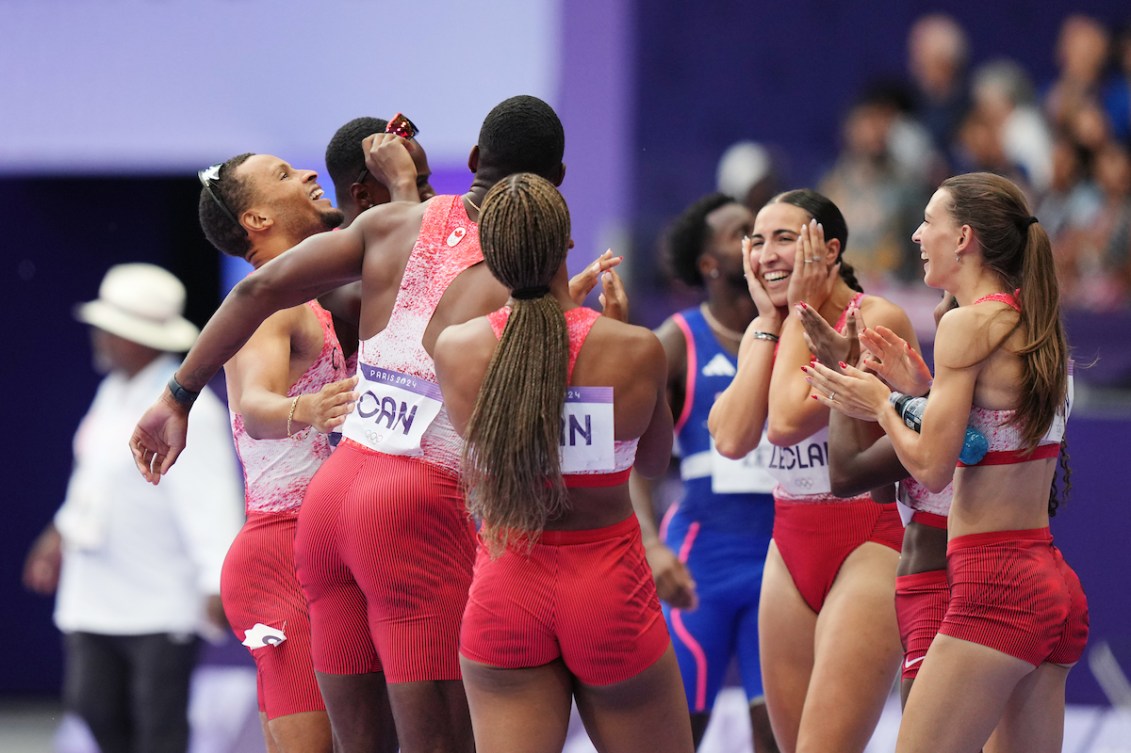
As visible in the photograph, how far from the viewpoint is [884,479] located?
388 cm

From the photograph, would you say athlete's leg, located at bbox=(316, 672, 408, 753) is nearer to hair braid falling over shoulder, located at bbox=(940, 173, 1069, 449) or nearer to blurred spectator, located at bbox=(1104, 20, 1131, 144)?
hair braid falling over shoulder, located at bbox=(940, 173, 1069, 449)

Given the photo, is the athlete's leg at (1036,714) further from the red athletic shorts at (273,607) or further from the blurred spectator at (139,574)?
the blurred spectator at (139,574)

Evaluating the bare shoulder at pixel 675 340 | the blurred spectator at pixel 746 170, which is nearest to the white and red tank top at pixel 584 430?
the bare shoulder at pixel 675 340

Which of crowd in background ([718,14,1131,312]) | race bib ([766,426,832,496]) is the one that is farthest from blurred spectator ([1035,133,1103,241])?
race bib ([766,426,832,496])

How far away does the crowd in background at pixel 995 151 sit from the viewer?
9172 millimetres

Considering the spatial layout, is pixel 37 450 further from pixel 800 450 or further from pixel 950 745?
pixel 950 745

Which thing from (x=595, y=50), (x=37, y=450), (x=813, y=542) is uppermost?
(x=595, y=50)

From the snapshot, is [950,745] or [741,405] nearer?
[950,745]

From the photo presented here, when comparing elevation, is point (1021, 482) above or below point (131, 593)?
above

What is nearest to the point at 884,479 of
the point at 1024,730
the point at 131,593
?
the point at 1024,730

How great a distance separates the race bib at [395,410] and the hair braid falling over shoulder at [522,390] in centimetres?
31

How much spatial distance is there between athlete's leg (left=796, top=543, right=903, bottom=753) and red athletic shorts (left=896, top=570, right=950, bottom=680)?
15 centimetres

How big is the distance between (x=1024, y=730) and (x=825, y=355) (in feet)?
3.49

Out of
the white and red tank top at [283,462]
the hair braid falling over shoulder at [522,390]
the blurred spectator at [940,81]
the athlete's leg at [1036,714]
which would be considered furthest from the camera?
the blurred spectator at [940,81]
